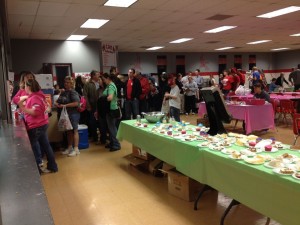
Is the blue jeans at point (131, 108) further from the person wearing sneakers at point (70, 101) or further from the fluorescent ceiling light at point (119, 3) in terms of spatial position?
the fluorescent ceiling light at point (119, 3)

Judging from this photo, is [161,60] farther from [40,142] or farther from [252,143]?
[252,143]

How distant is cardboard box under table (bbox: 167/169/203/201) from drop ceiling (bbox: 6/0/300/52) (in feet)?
12.0

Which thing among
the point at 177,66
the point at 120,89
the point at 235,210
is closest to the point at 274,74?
the point at 177,66

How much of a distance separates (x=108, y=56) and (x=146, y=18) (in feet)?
14.5

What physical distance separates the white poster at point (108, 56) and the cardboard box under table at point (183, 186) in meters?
8.12

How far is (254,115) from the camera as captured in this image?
6203 mm

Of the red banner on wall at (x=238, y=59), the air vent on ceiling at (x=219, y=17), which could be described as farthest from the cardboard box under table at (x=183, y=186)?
the red banner on wall at (x=238, y=59)

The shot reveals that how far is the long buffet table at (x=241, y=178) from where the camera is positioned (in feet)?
6.08

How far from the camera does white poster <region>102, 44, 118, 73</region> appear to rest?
1112cm

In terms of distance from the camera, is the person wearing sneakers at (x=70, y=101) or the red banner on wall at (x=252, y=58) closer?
the person wearing sneakers at (x=70, y=101)

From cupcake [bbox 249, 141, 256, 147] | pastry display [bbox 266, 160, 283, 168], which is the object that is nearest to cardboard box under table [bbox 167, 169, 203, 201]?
cupcake [bbox 249, 141, 256, 147]

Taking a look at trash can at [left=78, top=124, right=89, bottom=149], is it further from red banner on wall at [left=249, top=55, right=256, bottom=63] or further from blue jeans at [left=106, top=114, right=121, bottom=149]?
red banner on wall at [left=249, top=55, right=256, bottom=63]

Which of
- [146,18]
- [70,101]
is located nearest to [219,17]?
[146,18]

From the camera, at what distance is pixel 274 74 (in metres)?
19.2
